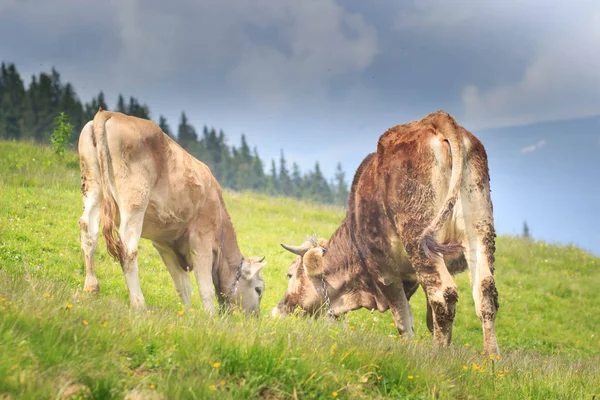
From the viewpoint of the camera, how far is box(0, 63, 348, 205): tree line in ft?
247

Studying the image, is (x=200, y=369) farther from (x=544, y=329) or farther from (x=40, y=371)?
(x=544, y=329)

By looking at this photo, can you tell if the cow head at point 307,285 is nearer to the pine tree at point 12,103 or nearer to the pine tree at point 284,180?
the pine tree at point 12,103

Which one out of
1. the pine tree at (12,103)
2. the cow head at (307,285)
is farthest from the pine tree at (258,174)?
the cow head at (307,285)

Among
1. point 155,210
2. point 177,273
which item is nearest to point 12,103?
point 177,273

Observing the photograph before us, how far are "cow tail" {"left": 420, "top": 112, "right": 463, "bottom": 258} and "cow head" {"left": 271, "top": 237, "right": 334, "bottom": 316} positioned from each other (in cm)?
285

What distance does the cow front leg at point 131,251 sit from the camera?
7750mm

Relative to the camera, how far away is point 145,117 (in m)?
80.8

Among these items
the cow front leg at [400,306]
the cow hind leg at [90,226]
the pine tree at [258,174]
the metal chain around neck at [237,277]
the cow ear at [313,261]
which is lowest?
the cow front leg at [400,306]

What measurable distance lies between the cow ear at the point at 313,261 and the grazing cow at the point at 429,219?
2.52ft

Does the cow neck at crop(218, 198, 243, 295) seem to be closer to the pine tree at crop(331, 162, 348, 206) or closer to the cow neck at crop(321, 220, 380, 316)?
the cow neck at crop(321, 220, 380, 316)

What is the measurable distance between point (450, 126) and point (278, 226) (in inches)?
478

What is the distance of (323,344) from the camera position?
5555mm

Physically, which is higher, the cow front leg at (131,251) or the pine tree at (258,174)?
the pine tree at (258,174)

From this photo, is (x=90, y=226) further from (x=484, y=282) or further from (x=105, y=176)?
(x=484, y=282)
